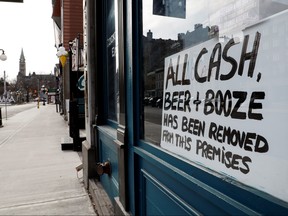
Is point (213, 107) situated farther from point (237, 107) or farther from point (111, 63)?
point (111, 63)

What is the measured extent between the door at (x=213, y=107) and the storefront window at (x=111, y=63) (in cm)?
147

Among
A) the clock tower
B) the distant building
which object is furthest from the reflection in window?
the clock tower

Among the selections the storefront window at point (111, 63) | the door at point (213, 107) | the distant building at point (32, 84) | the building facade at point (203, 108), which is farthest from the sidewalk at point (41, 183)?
the distant building at point (32, 84)

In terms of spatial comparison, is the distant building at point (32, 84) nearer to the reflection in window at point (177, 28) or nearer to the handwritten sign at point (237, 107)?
the reflection in window at point (177, 28)

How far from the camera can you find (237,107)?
147 centimetres

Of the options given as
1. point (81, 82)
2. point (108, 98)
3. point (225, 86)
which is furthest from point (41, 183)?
point (225, 86)

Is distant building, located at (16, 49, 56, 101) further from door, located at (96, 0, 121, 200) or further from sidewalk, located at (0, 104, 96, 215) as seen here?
door, located at (96, 0, 121, 200)

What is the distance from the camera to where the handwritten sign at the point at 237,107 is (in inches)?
48.9

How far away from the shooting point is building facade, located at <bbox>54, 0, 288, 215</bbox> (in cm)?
127

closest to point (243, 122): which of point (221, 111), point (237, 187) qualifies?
point (221, 111)

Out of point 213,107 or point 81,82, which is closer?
point 213,107

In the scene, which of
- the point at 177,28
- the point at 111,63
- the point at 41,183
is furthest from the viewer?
the point at 41,183

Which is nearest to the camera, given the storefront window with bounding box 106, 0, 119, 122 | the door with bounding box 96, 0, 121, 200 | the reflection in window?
the reflection in window

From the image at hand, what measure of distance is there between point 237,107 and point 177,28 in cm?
83
